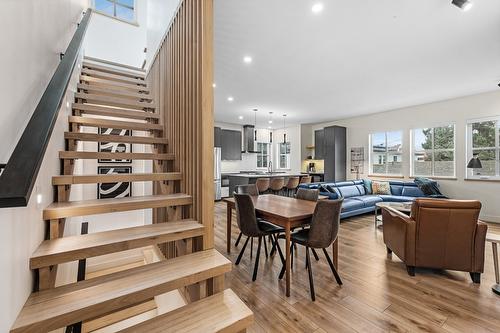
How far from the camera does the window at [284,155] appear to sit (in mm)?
9875

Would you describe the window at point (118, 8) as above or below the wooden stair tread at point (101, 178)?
above

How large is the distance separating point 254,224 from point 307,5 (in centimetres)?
246

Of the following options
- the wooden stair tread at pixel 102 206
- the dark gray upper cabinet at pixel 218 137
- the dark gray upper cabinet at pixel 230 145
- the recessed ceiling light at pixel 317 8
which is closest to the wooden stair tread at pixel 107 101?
the wooden stair tread at pixel 102 206

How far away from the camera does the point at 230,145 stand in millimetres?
8398

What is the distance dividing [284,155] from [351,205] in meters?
5.23

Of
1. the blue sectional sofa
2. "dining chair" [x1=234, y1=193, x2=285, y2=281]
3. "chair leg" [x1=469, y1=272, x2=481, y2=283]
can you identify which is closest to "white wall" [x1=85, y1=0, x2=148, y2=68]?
"dining chair" [x1=234, y1=193, x2=285, y2=281]

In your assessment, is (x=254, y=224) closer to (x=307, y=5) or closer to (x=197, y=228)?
(x=197, y=228)

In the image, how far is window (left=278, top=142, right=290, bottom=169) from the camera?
32.4 feet

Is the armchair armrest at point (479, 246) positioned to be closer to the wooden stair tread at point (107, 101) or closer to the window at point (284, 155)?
the wooden stair tread at point (107, 101)

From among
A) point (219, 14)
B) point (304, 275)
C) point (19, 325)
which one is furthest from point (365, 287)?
point (219, 14)

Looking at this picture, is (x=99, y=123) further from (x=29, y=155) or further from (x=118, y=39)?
(x=118, y=39)

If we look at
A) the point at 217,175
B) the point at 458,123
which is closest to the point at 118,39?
the point at 217,175

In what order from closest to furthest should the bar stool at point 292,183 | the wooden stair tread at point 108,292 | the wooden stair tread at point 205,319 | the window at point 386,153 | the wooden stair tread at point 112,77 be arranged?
the wooden stair tread at point 108,292
the wooden stair tread at point 205,319
the wooden stair tread at point 112,77
the window at point 386,153
the bar stool at point 292,183

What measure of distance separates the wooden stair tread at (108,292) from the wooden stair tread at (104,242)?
156 mm
